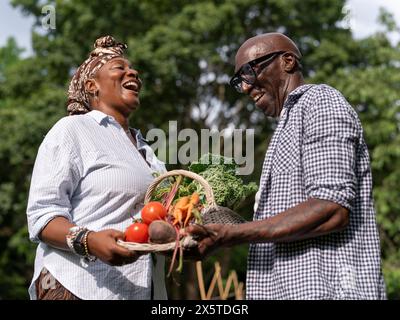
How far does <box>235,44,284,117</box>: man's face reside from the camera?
2816 millimetres

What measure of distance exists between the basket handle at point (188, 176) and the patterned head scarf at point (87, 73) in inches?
28.2

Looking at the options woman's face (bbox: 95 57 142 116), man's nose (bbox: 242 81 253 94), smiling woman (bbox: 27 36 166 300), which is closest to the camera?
man's nose (bbox: 242 81 253 94)

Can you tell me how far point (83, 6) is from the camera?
15508 millimetres

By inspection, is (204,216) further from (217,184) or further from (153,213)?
(217,184)

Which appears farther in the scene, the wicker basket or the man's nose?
the man's nose

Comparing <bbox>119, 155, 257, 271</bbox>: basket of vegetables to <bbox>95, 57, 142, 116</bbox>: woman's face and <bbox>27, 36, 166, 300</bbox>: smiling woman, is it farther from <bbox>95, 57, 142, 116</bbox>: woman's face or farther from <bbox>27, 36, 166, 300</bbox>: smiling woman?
<bbox>95, 57, 142, 116</bbox>: woman's face

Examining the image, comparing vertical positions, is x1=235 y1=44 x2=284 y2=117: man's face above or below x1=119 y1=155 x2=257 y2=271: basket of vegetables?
above

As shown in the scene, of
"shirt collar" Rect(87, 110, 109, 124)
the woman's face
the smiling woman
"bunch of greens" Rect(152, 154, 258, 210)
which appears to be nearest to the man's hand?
the smiling woman

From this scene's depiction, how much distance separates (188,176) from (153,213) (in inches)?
12.5

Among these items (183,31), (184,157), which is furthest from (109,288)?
(183,31)

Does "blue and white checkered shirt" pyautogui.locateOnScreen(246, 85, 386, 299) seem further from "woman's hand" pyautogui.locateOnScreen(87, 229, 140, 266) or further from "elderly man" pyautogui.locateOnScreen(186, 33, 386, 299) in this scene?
"woman's hand" pyautogui.locateOnScreen(87, 229, 140, 266)

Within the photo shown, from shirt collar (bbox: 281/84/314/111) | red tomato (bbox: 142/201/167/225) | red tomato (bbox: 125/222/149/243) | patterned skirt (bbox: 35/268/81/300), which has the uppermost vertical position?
shirt collar (bbox: 281/84/314/111)

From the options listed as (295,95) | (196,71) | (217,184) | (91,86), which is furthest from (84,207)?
(196,71)

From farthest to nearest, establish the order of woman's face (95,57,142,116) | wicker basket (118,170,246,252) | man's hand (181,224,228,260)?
woman's face (95,57,142,116) < wicker basket (118,170,246,252) < man's hand (181,224,228,260)
